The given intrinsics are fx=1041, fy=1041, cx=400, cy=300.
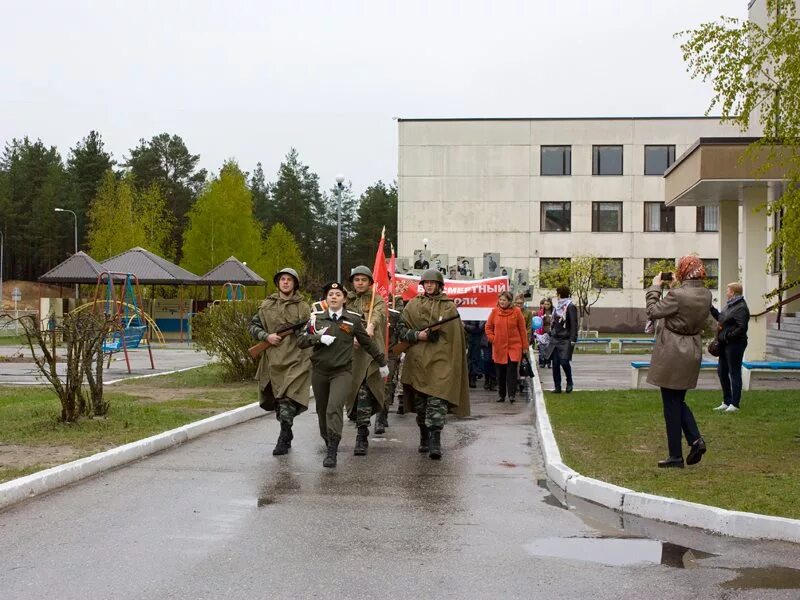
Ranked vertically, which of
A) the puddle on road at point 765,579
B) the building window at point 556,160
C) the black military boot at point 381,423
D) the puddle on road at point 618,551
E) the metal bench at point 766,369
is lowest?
the puddle on road at point 618,551

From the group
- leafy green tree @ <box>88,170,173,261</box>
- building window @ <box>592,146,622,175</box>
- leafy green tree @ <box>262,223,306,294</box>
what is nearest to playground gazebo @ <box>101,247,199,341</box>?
leafy green tree @ <box>88,170,173,261</box>

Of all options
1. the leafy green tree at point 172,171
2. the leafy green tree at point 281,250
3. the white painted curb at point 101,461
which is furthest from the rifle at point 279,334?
the leafy green tree at point 172,171

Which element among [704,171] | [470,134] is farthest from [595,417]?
[470,134]

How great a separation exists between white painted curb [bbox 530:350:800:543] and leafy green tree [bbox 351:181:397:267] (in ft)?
294

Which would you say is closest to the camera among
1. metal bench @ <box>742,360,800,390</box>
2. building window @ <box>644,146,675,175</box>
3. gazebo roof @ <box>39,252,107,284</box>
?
metal bench @ <box>742,360,800,390</box>

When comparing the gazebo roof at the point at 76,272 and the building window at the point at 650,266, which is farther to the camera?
the building window at the point at 650,266

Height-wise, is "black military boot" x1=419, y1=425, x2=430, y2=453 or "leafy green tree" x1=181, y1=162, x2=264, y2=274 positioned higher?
"leafy green tree" x1=181, y1=162, x2=264, y2=274

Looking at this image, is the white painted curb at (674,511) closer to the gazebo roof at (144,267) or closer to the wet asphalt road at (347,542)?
the wet asphalt road at (347,542)

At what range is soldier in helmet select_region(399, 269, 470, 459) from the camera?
10.4m

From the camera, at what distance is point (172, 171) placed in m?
96.8

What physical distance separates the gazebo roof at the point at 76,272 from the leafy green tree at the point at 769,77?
29686 millimetres

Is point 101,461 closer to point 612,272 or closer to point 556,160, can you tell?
point 556,160

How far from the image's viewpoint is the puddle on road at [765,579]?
5551 millimetres

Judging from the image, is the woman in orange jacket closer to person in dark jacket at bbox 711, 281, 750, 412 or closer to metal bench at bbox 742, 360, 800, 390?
metal bench at bbox 742, 360, 800, 390
